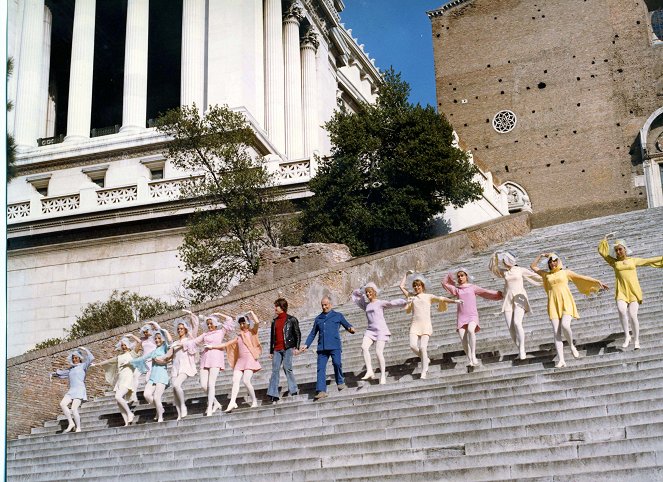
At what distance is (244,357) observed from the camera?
12.3 metres

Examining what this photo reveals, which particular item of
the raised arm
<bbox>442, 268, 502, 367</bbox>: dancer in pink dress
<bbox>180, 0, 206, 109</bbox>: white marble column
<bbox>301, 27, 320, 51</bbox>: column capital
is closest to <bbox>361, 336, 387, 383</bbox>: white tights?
<bbox>442, 268, 502, 367</bbox>: dancer in pink dress

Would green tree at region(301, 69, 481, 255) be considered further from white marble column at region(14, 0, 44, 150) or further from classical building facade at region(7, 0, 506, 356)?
white marble column at region(14, 0, 44, 150)

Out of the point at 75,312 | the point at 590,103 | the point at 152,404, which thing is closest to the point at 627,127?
the point at 590,103

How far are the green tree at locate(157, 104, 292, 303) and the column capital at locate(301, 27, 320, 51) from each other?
18.0m

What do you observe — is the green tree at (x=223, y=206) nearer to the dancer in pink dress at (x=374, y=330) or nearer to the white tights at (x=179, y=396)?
the white tights at (x=179, y=396)

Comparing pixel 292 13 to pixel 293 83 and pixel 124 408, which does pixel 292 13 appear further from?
pixel 124 408

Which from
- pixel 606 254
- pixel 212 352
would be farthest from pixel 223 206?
pixel 606 254

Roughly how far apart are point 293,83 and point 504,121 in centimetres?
1248

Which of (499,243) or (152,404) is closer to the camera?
(152,404)

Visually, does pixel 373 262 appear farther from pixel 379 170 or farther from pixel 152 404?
pixel 152 404

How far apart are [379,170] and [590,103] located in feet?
71.8

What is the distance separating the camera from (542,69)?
148ft

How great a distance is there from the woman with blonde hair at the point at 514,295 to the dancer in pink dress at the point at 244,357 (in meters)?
3.43

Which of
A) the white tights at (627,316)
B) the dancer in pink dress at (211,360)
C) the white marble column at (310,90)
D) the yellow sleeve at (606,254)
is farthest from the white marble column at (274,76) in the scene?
the white tights at (627,316)
